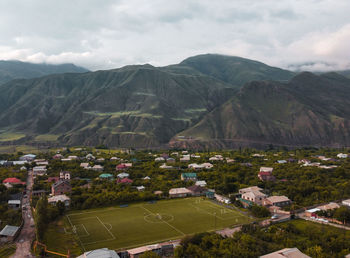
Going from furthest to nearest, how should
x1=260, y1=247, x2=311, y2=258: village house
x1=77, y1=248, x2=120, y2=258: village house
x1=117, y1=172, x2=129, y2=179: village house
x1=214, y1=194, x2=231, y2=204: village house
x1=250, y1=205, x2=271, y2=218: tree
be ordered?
x1=117, y1=172, x2=129, y2=179: village house → x1=214, y1=194, x2=231, y2=204: village house → x1=250, y1=205, x2=271, y2=218: tree → x1=77, y1=248, x2=120, y2=258: village house → x1=260, y1=247, x2=311, y2=258: village house

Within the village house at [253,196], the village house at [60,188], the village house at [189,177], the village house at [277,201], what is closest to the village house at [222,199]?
the village house at [253,196]

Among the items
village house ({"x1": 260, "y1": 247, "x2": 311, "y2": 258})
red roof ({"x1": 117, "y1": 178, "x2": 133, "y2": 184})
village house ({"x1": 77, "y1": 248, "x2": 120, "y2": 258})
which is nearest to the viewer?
village house ({"x1": 260, "y1": 247, "x2": 311, "y2": 258})

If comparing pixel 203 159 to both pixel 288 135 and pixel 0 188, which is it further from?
pixel 288 135

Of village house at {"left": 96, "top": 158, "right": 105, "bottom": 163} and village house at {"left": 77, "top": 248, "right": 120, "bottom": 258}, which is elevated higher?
village house at {"left": 77, "top": 248, "right": 120, "bottom": 258}

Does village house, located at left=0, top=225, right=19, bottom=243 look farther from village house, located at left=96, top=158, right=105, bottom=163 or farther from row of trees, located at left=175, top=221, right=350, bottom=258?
village house, located at left=96, top=158, right=105, bottom=163

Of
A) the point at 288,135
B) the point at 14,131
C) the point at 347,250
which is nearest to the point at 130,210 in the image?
the point at 347,250

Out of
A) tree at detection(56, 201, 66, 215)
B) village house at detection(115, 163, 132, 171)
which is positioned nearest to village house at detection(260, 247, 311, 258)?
tree at detection(56, 201, 66, 215)

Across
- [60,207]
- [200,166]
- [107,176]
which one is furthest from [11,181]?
[200,166]
